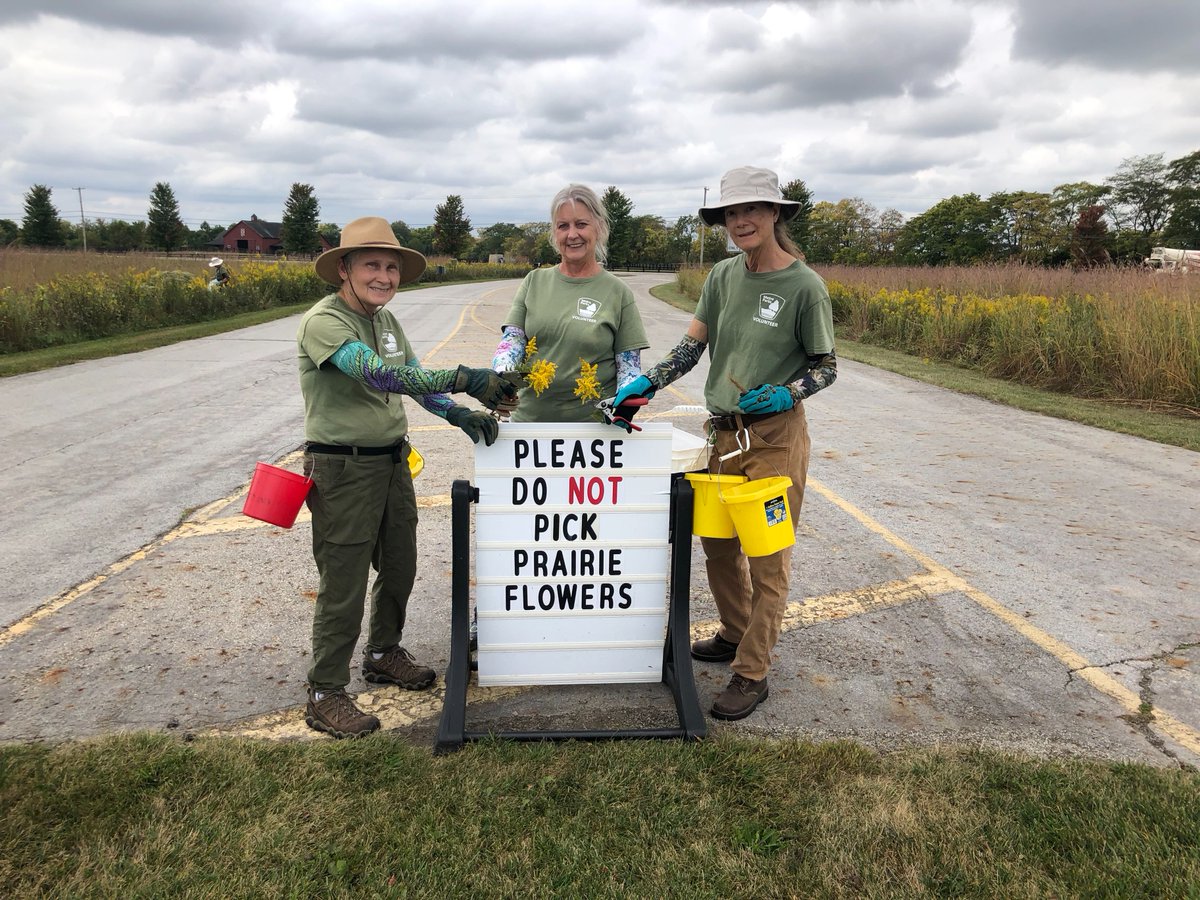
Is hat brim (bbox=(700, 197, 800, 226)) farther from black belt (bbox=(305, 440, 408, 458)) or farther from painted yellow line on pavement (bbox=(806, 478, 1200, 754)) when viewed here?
painted yellow line on pavement (bbox=(806, 478, 1200, 754))

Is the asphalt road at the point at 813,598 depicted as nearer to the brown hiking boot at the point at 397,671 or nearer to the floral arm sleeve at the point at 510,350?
the brown hiking boot at the point at 397,671

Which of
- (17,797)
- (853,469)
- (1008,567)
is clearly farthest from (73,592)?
(853,469)

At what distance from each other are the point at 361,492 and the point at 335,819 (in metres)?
1.17

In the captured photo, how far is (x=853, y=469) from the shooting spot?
732cm

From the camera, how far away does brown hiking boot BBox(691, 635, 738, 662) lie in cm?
382

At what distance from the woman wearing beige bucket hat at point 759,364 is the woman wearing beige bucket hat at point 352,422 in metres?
0.81

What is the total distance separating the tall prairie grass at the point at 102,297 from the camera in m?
14.2

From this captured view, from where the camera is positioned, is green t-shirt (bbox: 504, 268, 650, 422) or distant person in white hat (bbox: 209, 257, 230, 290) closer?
green t-shirt (bbox: 504, 268, 650, 422)

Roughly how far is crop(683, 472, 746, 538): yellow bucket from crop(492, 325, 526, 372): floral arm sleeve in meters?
0.89

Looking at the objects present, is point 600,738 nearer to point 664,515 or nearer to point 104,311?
point 664,515

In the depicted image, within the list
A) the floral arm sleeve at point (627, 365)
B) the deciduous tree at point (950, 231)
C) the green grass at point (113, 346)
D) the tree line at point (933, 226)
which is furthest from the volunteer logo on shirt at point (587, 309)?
the deciduous tree at point (950, 231)

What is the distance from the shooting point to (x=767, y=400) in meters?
2.99

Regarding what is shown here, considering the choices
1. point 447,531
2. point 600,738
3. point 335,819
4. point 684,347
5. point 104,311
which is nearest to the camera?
point 335,819

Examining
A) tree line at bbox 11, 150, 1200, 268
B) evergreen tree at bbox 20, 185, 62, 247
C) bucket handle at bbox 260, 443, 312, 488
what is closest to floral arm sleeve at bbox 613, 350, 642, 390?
bucket handle at bbox 260, 443, 312, 488
